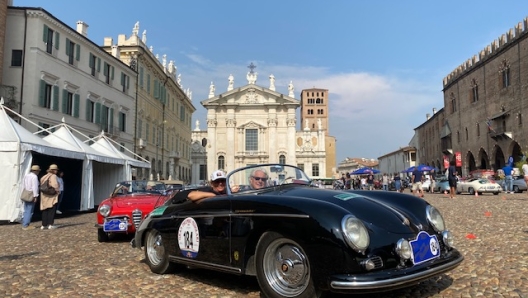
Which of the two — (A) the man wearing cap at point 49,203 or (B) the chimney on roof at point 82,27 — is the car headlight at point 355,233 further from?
(B) the chimney on roof at point 82,27

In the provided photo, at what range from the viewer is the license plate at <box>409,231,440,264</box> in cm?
316

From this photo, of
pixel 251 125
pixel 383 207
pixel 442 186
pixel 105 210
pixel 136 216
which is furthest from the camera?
pixel 251 125

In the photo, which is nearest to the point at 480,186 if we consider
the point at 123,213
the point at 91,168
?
the point at 91,168

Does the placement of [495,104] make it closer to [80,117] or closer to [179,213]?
[80,117]

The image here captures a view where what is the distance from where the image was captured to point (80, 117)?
1045 inches

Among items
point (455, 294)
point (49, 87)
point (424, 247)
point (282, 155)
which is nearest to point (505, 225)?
point (455, 294)

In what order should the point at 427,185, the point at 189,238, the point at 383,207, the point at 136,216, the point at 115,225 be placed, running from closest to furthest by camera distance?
the point at 383,207 < the point at 189,238 < the point at 115,225 < the point at 136,216 < the point at 427,185

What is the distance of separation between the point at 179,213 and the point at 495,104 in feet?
142

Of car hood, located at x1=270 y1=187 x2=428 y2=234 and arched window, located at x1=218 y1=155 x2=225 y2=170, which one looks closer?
car hood, located at x1=270 y1=187 x2=428 y2=234

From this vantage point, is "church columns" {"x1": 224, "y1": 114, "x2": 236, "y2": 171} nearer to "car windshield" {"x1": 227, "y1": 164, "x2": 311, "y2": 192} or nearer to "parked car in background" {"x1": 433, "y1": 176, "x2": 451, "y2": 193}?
"parked car in background" {"x1": 433, "y1": 176, "x2": 451, "y2": 193}

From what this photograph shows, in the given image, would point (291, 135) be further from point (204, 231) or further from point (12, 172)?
point (204, 231)

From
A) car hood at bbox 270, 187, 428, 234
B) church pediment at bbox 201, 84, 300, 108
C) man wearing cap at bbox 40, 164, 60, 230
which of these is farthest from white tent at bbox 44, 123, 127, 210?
church pediment at bbox 201, 84, 300, 108

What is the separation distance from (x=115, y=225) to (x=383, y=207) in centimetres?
537

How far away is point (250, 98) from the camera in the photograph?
66.0 metres
